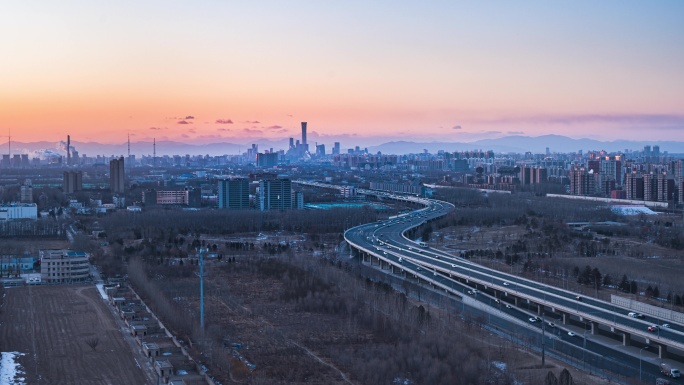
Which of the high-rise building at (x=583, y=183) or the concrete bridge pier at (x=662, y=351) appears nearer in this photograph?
the concrete bridge pier at (x=662, y=351)

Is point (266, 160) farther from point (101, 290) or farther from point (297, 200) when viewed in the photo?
point (101, 290)

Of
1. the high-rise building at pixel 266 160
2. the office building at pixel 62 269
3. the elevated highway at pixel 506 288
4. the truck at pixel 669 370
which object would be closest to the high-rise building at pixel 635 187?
the elevated highway at pixel 506 288

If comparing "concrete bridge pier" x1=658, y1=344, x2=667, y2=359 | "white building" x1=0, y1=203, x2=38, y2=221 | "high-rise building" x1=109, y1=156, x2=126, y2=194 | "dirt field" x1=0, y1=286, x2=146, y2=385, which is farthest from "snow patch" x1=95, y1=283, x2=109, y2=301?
"high-rise building" x1=109, y1=156, x2=126, y2=194

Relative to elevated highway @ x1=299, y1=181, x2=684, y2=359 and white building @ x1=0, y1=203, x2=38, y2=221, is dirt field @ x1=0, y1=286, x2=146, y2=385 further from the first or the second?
white building @ x1=0, y1=203, x2=38, y2=221

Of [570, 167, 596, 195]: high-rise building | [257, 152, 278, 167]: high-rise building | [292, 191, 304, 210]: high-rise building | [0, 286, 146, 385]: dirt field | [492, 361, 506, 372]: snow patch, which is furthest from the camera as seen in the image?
[257, 152, 278, 167]: high-rise building

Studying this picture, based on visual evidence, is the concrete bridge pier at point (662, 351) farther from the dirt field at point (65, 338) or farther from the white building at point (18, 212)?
the white building at point (18, 212)

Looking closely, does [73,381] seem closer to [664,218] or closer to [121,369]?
[121,369]

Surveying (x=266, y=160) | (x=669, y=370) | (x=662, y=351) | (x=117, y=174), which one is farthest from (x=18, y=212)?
(x=266, y=160)
